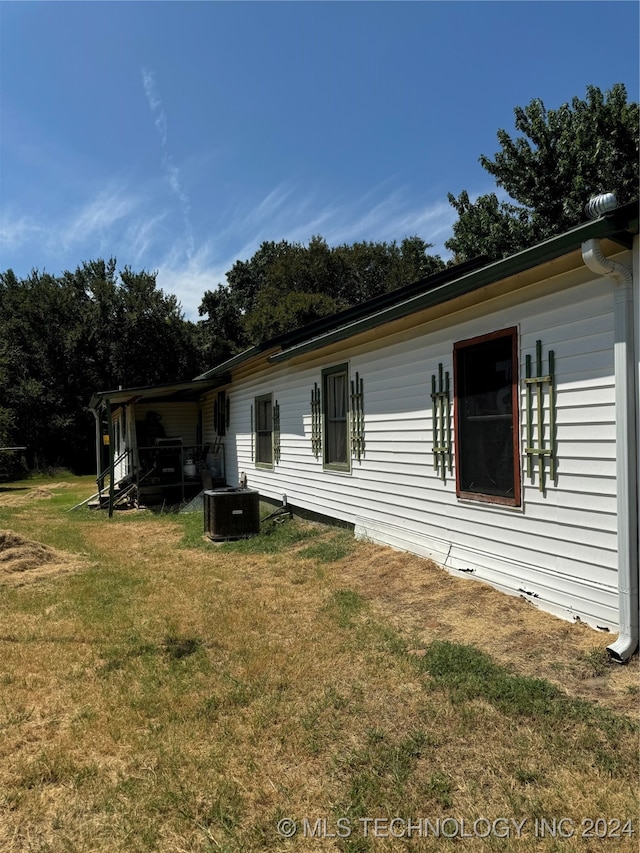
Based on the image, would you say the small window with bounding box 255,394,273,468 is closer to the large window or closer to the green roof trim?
the green roof trim

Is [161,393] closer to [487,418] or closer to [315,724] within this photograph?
[487,418]

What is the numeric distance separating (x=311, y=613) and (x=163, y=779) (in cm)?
244

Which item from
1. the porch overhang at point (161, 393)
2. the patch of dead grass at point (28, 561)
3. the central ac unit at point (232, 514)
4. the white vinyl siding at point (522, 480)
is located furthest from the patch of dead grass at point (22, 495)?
the white vinyl siding at point (522, 480)

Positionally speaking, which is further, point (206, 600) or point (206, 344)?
point (206, 344)

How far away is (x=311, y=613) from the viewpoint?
4.82 metres

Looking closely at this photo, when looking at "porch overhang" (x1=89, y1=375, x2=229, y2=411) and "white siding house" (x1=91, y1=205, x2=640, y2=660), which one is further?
"porch overhang" (x1=89, y1=375, x2=229, y2=411)

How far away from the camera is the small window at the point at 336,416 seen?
313 inches

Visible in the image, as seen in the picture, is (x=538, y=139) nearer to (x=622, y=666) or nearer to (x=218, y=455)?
(x=218, y=455)

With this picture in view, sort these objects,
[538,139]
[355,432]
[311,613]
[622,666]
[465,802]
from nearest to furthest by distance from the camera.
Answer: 1. [465,802]
2. [622,666]
3. [311,613]
4. [355,432]
5. [538,139]

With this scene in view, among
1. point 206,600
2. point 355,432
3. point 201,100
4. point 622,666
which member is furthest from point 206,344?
point 622,666

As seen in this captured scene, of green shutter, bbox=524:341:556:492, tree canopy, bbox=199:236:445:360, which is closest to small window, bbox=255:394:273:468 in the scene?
green shutter, bbox=524:341:556:492

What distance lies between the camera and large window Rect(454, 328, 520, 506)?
4707 millimetres

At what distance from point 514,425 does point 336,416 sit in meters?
3.90

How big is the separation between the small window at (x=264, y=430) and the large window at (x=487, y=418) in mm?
5938
